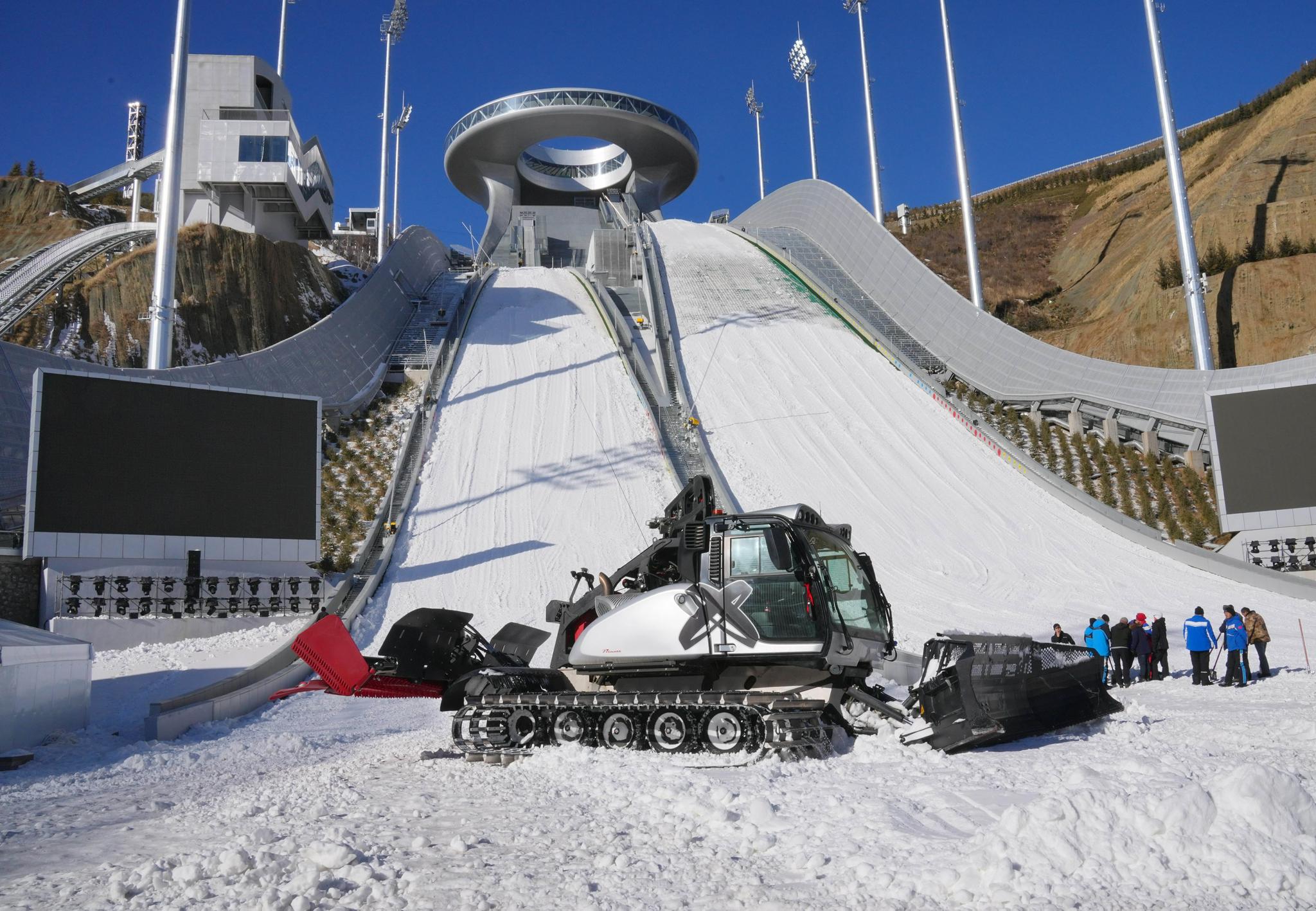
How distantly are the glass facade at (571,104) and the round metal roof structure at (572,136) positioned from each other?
0.04 meters

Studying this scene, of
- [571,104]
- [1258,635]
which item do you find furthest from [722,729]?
[571,104]

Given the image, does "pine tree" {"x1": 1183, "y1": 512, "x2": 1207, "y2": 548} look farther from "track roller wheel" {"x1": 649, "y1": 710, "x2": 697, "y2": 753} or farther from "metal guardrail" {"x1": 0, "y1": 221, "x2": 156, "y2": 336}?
"metal guardrail" {"x1": 0, "y1": 221, "x2": 156, "y2": 336}

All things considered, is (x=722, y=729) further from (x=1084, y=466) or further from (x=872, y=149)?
(x=872, y=149)

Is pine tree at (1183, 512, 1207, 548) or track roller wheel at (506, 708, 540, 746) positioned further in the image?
pine tree at (1183, 512, 1207, 548)

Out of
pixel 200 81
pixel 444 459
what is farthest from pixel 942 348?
pixel 200 81

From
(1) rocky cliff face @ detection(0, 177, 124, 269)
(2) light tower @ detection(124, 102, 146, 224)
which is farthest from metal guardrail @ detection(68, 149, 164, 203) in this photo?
(2) light tower @ detection(124, 102, 146, 224)

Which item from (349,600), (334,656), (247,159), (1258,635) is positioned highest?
(247,159)

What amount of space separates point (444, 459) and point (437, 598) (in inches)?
261

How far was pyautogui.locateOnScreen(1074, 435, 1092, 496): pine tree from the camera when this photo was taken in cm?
2136

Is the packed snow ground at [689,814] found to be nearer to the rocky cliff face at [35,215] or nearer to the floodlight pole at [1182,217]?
the floodlight pole at [1182,217]

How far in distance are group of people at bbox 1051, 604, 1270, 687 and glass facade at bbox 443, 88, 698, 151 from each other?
54700 mm

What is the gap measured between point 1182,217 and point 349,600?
22.4 metres

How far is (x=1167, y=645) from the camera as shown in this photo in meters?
12.0

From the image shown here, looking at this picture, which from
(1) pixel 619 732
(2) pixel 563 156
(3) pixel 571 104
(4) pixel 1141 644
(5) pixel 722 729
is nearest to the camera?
(5) pixel 722 729
